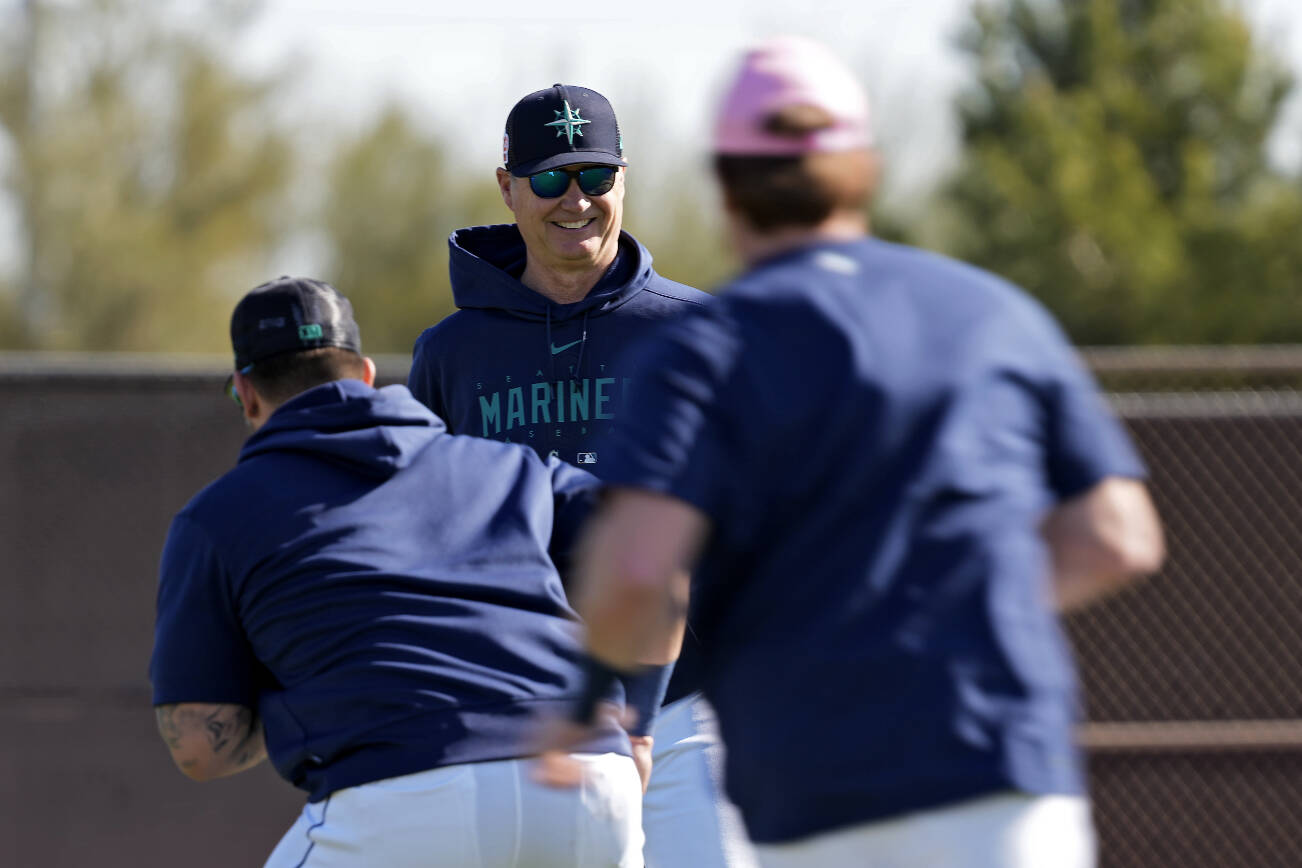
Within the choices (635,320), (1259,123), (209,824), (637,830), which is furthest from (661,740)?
(1259,123)

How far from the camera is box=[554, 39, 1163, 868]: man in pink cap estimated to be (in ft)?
6.84

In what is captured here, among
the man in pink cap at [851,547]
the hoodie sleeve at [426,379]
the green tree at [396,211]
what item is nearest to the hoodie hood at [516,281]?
the hoodie sleeve at [426,379]

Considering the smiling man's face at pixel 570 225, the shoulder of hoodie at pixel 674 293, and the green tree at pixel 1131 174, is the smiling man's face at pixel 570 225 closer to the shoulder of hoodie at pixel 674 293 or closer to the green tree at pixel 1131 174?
the shoulder of hoodie at pixel 674 293

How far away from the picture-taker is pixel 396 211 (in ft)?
130

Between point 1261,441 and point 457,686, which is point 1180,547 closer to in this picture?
point 1261,441

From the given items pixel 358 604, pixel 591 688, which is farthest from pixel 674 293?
pixel 591 688

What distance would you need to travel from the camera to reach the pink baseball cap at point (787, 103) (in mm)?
2225

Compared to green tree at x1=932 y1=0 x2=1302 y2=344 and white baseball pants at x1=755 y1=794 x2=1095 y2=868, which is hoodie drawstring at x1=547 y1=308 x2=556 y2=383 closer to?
white baseball pants at x1=755 y1=794 x2=1095 y2=868

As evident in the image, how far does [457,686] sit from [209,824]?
3.87 meters

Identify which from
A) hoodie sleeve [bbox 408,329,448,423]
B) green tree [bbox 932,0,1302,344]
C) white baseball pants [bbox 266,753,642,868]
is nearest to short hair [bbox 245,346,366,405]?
white baseball pants [bbox 266,753,642,868]

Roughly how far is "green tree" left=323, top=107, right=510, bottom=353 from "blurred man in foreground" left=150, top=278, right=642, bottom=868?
3575cm

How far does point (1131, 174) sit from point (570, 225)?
30294 mm

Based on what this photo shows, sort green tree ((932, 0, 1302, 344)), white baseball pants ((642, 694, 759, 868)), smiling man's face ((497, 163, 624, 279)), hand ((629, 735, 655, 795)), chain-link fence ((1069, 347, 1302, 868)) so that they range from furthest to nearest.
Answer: green tree ((932, 0, 1302, 344))
chain-link fence ((1069, 347, 1302, 868))
smiling man's face ((497, 163, 624, 279))
white baseball pants ((642, 694, 759, 868))
hand ((629, 735, 655, 795))

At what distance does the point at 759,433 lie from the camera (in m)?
2.11
